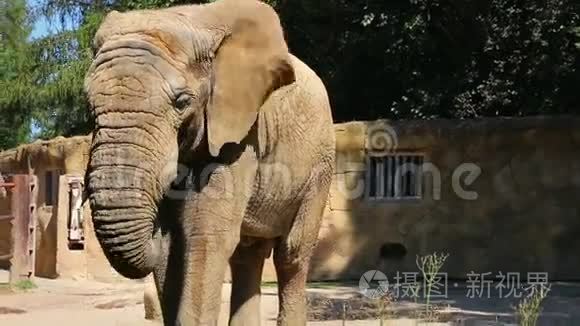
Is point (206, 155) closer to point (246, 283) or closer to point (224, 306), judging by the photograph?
point (246, 283)

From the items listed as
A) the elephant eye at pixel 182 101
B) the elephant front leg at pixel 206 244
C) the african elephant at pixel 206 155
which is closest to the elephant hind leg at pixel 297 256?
the african elephant at pixel 206 155

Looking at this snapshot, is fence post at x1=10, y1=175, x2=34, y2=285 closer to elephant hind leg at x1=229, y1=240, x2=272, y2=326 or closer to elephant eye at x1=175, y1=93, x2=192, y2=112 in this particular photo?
elephant hind leg at x1=229, y1=240, x2=272, y2=326

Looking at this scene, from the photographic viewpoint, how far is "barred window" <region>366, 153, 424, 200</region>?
13.1 meters

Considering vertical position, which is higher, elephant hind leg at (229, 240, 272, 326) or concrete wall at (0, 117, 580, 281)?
concrete wall at (0, 117, 580, 281)

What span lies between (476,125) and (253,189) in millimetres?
8369

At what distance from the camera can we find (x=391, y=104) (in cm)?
1582

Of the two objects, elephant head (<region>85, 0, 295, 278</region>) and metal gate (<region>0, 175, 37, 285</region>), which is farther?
metal gate (<region>0, 175, 37, 285</region>)

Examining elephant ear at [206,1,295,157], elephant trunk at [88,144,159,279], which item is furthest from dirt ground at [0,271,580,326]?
elephant trunk at [88,144,159,279]

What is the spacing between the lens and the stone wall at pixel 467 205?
12.6 metres

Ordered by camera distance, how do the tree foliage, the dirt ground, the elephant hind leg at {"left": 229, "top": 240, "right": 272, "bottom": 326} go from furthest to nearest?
the tree foliage < the dirt ground < the elephant hind leg at {"left": 229, "top": 240, "right": 272, "bottom": 326}

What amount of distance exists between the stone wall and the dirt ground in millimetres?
680

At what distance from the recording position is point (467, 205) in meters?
12.9

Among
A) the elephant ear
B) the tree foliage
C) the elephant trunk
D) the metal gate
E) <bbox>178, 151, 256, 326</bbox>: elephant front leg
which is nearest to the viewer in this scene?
the elephant trunk

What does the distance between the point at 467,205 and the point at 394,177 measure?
3.03ft
